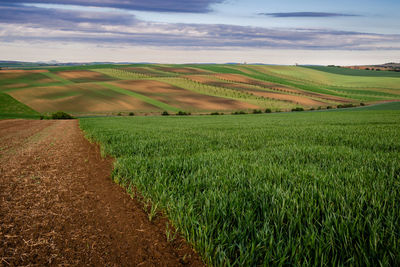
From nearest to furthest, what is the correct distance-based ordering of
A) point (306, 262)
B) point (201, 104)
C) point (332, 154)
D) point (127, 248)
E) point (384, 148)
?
point (306, 262) < point (127, 248) < point (332, 154) < point (384, 148) < point (201, 104)

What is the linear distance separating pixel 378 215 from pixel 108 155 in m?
9.38

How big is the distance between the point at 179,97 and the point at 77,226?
6980 cm

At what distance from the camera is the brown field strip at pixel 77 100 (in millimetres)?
56219

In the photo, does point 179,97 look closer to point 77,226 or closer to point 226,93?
point 226,93

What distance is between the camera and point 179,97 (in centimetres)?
7294

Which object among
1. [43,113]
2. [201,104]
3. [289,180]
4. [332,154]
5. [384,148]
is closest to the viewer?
[289,180]

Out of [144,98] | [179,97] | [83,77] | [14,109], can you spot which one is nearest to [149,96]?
[144,98]

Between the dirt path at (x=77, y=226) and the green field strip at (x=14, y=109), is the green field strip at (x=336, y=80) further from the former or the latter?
the dirt path at (x=77, y=226)

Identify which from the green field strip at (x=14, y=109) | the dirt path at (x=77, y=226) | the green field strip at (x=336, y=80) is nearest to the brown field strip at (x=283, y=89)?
the green field strip at (x=336, y=80)

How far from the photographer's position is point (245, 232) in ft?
10.3

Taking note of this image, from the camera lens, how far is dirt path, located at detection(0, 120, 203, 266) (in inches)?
136

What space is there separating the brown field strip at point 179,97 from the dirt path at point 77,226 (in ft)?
187

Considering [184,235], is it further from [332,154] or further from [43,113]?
[43,113]

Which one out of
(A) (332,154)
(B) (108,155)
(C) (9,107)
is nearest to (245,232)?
(A) (332,154)
